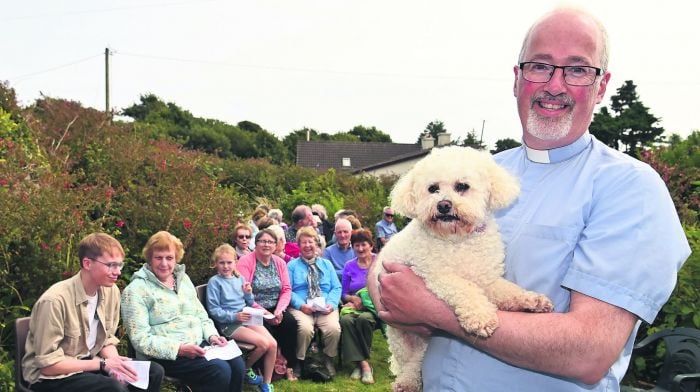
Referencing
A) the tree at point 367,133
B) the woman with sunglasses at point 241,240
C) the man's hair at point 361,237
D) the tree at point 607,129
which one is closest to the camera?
the woman with sunglasses at point 241,240

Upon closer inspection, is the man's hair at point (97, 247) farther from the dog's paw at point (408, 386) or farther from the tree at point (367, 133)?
the tree at point (367, 133)

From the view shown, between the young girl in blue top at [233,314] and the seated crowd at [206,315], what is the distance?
1 cm

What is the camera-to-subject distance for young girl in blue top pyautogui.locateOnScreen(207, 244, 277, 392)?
737 centimetres

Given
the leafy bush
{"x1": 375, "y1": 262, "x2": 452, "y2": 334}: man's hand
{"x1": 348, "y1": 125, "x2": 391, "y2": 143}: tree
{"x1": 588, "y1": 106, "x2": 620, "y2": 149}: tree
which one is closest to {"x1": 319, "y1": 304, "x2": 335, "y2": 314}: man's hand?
the leafy bush

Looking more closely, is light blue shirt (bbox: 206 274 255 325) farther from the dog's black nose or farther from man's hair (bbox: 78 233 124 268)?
the dog's black nose

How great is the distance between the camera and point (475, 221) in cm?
259

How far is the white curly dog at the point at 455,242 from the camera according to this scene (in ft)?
7.47

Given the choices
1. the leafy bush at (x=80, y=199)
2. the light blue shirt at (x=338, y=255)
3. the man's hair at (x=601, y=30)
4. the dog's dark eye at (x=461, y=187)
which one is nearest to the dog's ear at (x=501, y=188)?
the dog's dark eye at (x=461, y=187)

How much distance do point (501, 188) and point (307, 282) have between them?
6.40m

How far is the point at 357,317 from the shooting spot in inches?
344

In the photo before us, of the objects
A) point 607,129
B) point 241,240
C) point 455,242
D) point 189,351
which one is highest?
point 607,129

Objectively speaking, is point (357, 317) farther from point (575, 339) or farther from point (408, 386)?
point (575, 339)

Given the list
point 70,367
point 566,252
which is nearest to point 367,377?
point 70,367

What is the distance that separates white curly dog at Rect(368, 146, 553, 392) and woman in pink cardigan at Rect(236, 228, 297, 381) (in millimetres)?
5328
